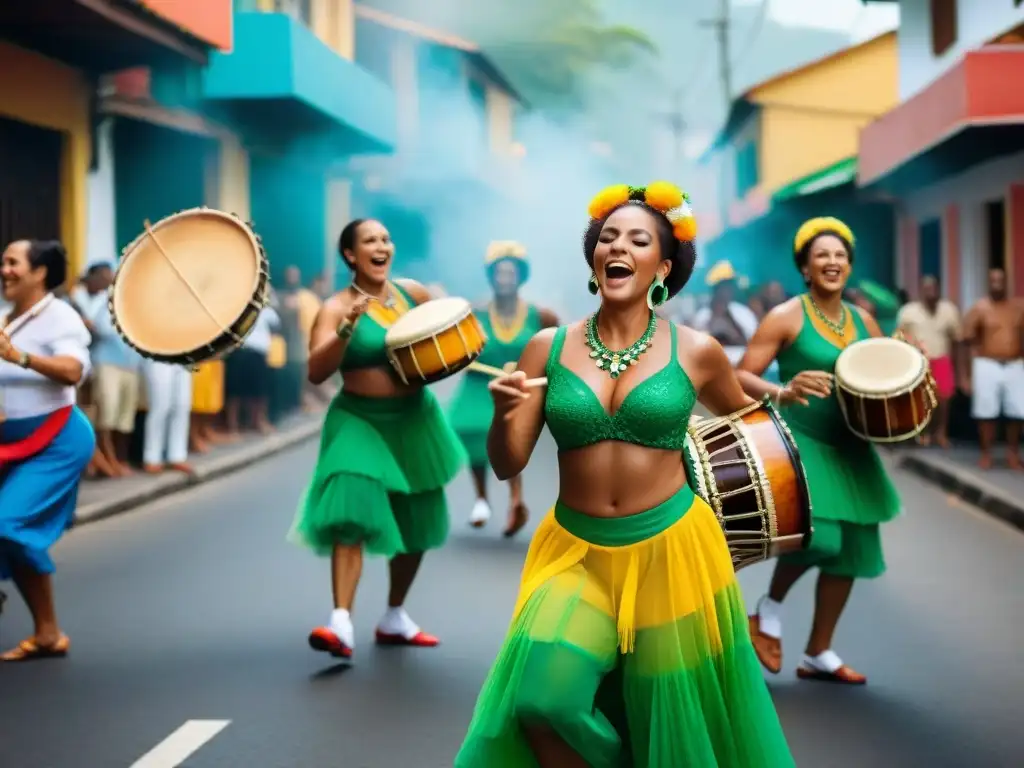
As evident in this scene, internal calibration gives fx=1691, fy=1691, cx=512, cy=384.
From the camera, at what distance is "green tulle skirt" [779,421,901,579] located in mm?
6973

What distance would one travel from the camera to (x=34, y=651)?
7.56 metres

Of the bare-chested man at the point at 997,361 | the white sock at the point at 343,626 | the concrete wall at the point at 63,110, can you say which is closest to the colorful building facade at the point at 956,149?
the bare-chested man at the point at 997,361

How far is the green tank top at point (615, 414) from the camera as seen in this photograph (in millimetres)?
4492

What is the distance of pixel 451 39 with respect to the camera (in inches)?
1652

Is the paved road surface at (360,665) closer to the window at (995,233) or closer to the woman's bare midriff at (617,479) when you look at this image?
the woman's bare midriff at (617,479)

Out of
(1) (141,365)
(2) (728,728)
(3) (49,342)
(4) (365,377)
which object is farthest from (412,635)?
(1) (141,365)

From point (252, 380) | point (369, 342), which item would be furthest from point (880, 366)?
point (252, 380)

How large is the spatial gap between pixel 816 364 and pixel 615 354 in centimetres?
263

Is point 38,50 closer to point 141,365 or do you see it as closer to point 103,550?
point 141,365

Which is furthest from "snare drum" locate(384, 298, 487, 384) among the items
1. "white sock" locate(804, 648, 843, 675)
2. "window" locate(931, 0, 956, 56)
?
"window" locate(931, 0, 956, 56)

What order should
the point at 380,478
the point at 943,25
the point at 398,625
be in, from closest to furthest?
the point at 380,478 < the point at 398,625 < the point at 943,25

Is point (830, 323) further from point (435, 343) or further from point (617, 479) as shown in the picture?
point (617, 479)

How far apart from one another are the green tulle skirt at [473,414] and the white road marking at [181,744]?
18.2 ft

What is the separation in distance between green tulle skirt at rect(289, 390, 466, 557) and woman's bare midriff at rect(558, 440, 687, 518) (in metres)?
3.03
